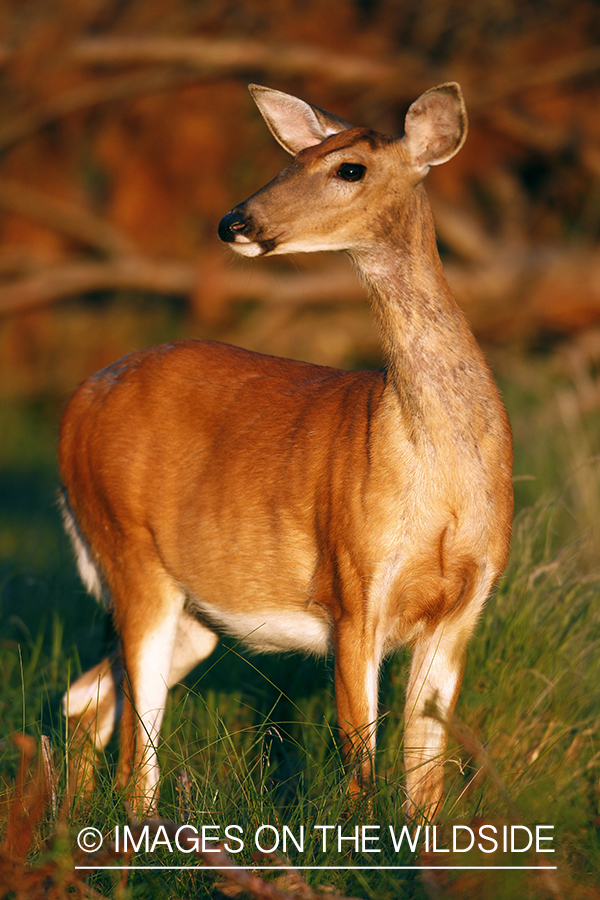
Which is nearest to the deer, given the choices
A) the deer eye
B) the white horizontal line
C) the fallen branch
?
the deer eye

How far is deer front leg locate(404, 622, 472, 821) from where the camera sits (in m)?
3.46

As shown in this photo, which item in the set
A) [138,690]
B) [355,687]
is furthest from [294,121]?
[138,690]

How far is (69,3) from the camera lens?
30.6 ft

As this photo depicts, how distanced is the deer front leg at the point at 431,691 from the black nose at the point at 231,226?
1.41 m

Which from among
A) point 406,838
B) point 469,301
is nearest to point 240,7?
point 469,301

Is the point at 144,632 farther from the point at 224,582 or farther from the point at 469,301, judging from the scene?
the point at 469,301

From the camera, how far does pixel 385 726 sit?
395 centimetres

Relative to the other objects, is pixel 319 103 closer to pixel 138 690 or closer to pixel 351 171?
pixel 351 171

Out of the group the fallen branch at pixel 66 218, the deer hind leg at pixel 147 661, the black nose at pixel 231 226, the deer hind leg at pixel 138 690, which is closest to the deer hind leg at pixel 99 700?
the deer hind leg at pixel 138 690

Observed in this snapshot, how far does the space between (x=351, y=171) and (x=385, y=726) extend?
6.64 feet

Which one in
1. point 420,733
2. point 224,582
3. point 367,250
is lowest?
point 420,733

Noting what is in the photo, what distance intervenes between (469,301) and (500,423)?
642 centimetres

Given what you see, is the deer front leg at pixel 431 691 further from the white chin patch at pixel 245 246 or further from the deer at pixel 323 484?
the white chin patch at pixel 245 246

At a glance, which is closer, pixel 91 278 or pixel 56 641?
pixel 56 641
